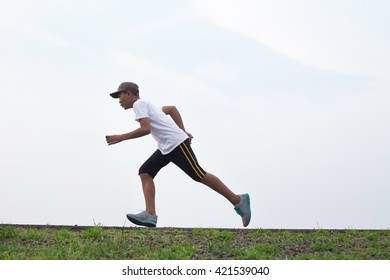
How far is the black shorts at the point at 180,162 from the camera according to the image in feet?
28.4

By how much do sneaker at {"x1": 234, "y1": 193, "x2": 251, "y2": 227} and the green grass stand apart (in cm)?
23

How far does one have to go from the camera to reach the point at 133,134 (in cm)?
827

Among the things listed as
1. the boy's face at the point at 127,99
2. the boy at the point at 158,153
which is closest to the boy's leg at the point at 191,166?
the boy at the point at 158,153

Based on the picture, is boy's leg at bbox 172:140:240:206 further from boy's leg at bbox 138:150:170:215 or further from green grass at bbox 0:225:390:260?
green grass at bbox 0:225:390:260

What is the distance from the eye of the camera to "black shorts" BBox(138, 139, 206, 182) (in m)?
8.65

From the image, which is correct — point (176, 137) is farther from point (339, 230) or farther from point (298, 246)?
point (339, 230)

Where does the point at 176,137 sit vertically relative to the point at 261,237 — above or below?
above

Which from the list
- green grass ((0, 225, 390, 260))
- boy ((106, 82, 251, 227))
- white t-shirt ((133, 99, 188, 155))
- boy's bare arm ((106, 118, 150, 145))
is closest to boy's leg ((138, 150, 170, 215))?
boy ((106, 82, 251, 227))

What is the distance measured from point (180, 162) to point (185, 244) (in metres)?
1.27

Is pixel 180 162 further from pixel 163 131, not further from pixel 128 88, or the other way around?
pixel 128 88

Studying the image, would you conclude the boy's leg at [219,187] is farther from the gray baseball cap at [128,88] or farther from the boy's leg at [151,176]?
the gray baseball cap at [128,88]
